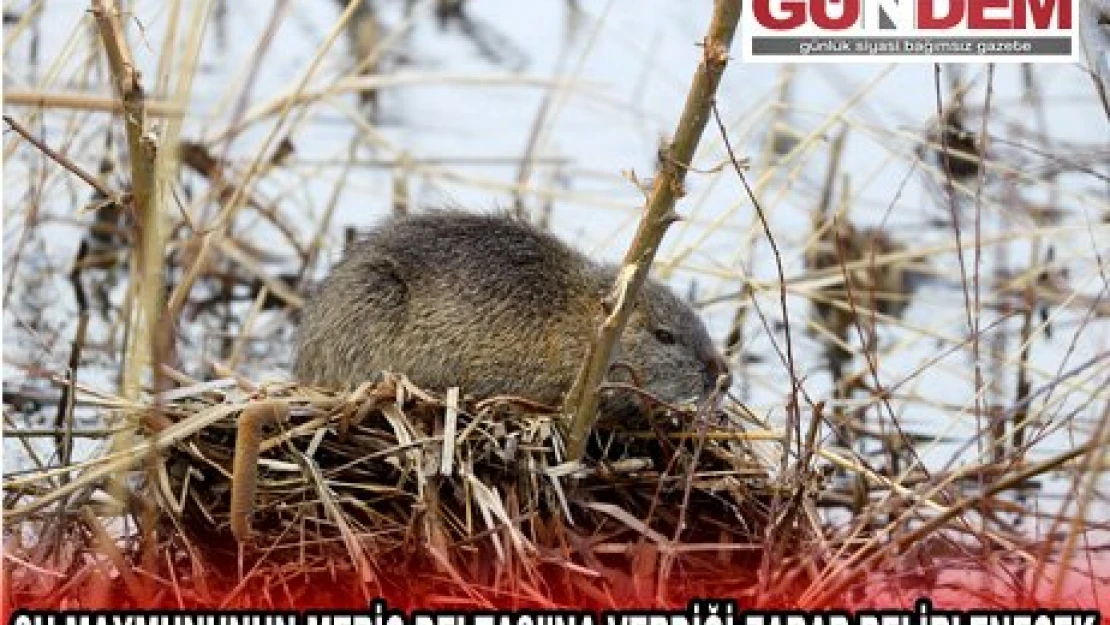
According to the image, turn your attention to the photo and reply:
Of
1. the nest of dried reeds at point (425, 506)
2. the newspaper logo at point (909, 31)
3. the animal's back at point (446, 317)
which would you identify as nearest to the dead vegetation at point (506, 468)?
the nest of dried reeds at point (425, 506)

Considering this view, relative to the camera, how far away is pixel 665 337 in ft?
15.4

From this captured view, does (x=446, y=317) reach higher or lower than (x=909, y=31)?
lower

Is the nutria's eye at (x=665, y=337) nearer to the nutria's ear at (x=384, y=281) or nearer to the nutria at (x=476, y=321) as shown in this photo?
the nutria at (x=476, y=321)

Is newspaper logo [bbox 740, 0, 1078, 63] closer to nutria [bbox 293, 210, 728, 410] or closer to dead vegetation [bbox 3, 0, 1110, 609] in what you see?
dead vegetation [bbox 3, 0, 1110, 609]

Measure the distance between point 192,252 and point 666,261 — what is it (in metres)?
1.14

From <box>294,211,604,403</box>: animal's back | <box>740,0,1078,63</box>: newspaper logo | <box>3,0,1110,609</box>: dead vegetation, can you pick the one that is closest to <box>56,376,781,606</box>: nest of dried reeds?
<box>3,0,1110,609</box>: dead vegetation

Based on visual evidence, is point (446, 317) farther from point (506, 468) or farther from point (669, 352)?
point (506, 468)

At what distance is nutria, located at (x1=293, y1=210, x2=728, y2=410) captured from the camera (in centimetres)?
450

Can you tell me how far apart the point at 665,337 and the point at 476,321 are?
1.38 feet

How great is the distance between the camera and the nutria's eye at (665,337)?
4688 mm

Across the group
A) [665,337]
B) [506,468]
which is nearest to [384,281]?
[665,337]

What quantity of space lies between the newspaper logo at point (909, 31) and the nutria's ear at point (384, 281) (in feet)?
3.01

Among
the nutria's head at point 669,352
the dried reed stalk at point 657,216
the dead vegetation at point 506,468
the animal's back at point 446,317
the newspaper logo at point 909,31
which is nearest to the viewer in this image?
→ the dried reed stalk at point 657,216

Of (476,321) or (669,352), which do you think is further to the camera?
(669,352)
